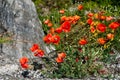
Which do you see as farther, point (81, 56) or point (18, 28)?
point (18, 28)

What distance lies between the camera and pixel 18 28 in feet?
25.4

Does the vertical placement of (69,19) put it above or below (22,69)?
above

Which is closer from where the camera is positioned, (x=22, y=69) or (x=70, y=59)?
(x=70, y=59)

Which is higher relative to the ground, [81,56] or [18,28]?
[18,28]

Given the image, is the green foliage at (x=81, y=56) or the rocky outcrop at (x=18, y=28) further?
the rocky outcrop at (x=18, y=28)

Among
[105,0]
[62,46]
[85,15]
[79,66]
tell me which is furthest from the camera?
[105,0]

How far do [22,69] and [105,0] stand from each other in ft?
13.0

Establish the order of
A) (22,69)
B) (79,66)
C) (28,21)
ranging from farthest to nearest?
(28,21) → (22,69) → (79,66)

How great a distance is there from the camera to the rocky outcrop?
749 centimetres

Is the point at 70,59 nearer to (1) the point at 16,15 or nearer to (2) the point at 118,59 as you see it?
(2) the point at 118,59

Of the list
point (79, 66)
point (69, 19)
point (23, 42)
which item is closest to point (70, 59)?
point (79, 66)

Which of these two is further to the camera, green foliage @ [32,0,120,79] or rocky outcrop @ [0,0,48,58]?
rocky outcrop @ [0,0,48,58]

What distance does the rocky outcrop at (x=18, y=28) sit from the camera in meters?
7.49

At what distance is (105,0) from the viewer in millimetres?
10312
